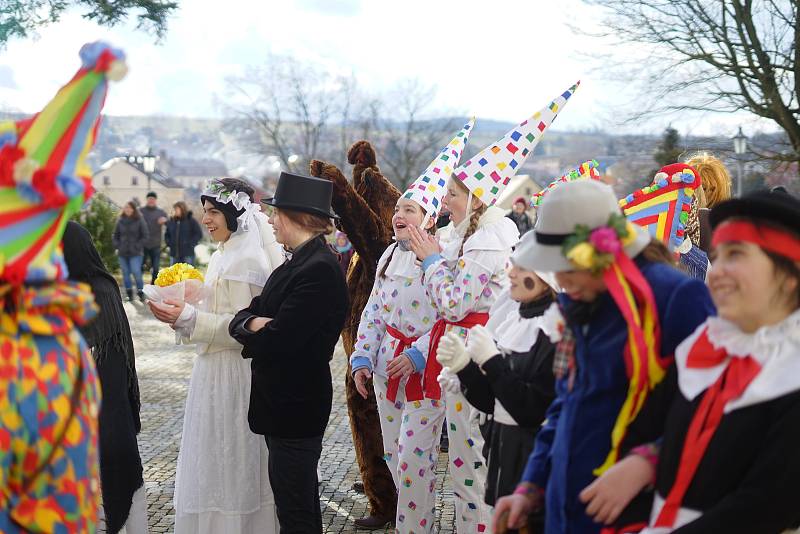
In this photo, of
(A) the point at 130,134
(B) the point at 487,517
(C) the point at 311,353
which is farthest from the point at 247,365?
(A) the point at 130,134

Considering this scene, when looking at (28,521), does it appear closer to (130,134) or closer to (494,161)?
(494,161)

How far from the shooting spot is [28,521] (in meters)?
2.24

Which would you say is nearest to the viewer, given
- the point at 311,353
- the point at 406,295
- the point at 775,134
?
the point at 311,353

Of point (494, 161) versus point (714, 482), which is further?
point (494, 161)

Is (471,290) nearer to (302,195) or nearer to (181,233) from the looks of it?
(302,195)

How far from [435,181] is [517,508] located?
2727 mm

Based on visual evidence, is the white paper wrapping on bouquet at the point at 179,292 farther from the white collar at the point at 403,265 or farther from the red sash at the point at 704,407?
the red sash at the point at 704,407

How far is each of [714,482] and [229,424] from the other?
3.15m

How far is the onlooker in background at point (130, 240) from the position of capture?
17.0 meters

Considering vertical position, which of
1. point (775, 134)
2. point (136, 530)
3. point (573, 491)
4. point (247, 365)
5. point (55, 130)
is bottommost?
point (136, 530)

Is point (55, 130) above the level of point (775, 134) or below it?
below

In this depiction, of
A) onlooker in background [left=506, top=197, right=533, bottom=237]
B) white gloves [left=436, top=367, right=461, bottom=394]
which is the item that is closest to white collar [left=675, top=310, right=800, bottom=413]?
white gloves [left=436, top=367, right=461, bottom=394]

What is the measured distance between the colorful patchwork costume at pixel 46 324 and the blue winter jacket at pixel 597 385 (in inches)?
51.3

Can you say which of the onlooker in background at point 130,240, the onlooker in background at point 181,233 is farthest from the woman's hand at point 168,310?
the onlooker in background at point 181,233
